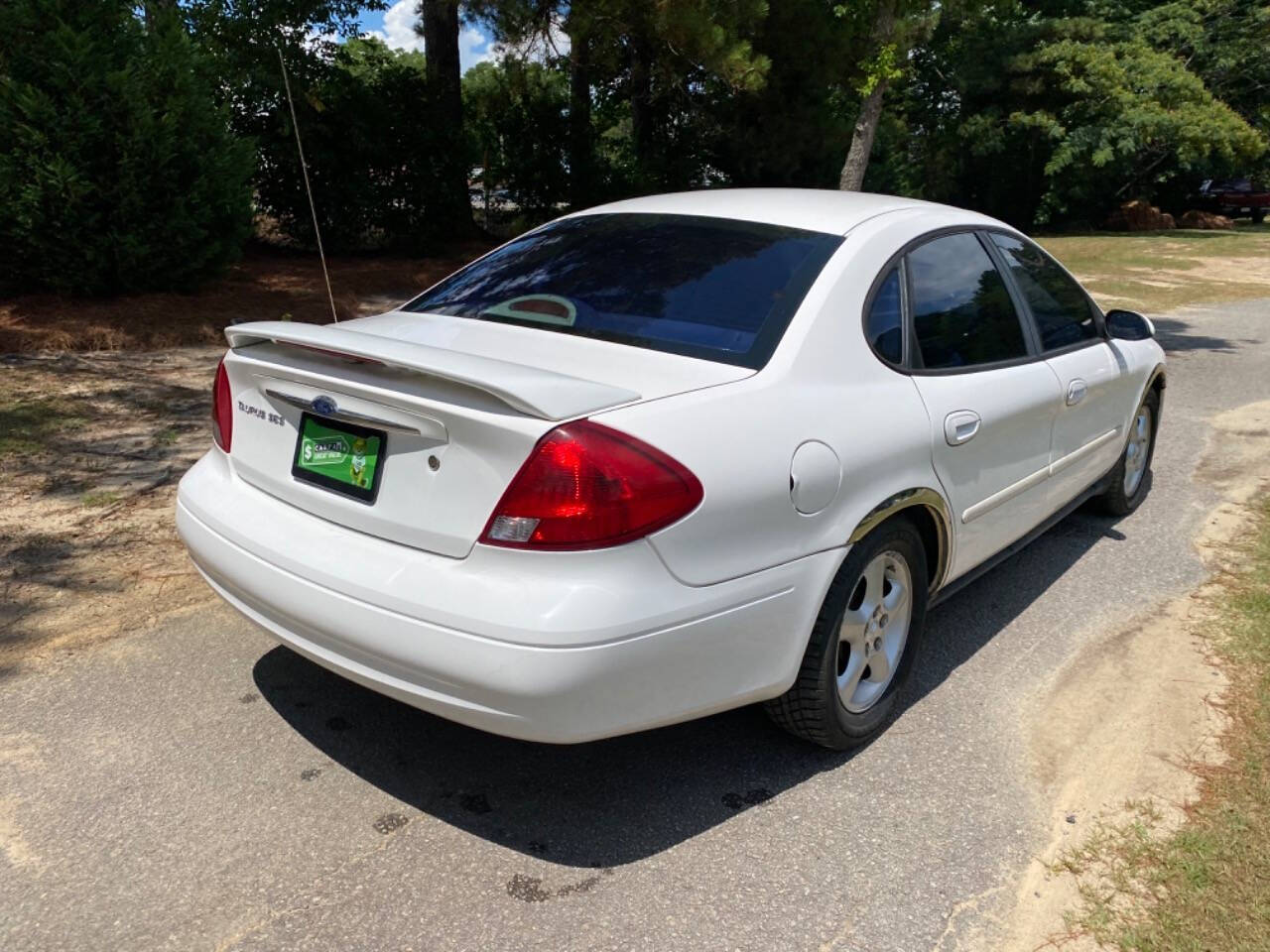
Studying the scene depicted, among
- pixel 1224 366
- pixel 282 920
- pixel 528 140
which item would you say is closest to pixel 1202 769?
pixel 282 920

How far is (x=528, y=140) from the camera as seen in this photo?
15672 millimetres

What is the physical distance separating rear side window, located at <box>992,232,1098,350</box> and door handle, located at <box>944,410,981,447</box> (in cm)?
89

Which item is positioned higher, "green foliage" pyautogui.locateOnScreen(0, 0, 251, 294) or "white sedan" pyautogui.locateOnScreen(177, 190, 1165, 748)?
"green foliage" pyautogui.locateOnScreen(0, 0, 251, 294)

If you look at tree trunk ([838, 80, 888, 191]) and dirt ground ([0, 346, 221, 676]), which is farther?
tree trunk ([838, 80, 888, 191])

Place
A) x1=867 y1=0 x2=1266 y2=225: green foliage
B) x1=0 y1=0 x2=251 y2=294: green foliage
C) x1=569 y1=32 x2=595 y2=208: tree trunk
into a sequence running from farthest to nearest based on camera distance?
x1=867 y1=0 x2=1266 y2=225: green foliage → x1=569 y1=32 x2=595 y2=208: tree trunk → x1=0 y1=0 x2=251 y2=294: green foliage

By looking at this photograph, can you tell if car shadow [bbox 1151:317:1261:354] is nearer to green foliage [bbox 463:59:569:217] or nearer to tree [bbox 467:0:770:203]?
tree [bbox 467:0:770:203]

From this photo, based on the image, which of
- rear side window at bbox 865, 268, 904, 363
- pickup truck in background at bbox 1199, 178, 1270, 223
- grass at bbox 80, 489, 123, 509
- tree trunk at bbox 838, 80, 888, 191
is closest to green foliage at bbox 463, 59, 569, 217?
tree trunk at bbox 838, 80, 888, 191

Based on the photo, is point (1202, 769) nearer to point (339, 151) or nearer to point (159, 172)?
point (159, 172)

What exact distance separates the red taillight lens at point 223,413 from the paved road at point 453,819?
0.84 m

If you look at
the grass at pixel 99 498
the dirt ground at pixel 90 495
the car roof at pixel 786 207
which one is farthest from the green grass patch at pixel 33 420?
the car roof at pixel 786 207

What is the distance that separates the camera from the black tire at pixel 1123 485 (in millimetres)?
5301

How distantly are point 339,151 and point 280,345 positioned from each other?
35.7 ft

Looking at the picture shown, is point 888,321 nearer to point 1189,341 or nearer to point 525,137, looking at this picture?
point 1189,341

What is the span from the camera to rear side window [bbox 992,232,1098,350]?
4.28 meters
